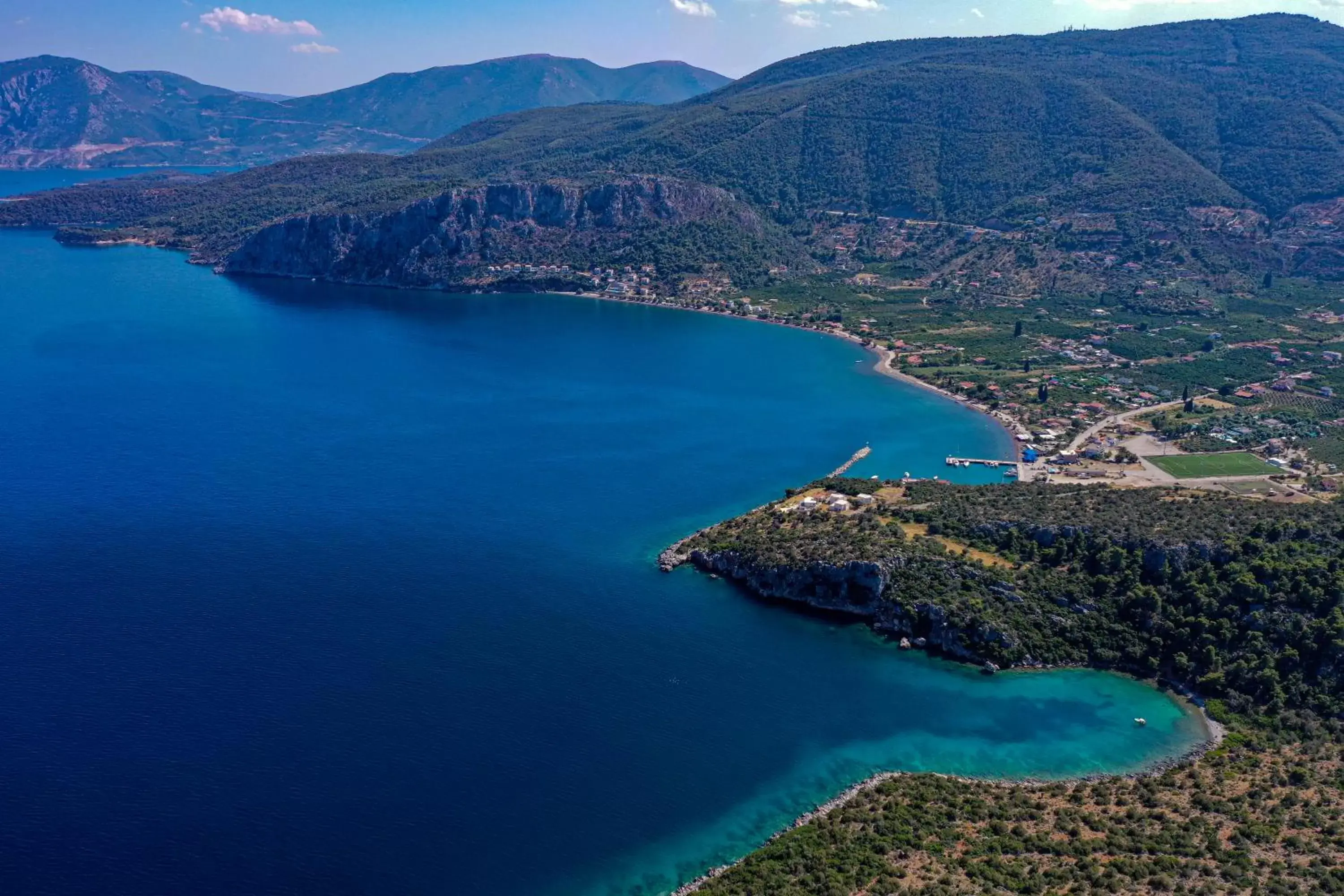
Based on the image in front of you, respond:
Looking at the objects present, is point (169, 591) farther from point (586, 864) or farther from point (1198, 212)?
point (1198, 212)

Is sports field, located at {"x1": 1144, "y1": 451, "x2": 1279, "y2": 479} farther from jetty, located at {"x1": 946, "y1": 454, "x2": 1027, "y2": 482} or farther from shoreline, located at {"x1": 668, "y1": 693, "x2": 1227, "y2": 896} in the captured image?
shoreline, located at {"x1": 668, "y1": 693, "x2": 1227, "y2": 896}

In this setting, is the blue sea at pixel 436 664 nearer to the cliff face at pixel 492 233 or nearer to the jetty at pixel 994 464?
the jetty at pixel 994 464

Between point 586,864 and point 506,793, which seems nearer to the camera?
point 586,864

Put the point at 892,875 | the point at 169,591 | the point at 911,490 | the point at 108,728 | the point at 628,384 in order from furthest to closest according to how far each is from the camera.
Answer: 1. the point at 628,384
2. the point at 911,490
3. the point at 169,591
4. the point at 108,728
5. the point at 892,875

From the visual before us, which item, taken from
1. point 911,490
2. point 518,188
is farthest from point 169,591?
point 518,188

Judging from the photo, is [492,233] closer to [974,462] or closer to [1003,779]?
[974,462]

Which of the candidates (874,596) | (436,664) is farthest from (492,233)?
(436,664)
